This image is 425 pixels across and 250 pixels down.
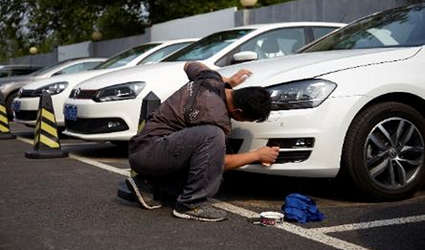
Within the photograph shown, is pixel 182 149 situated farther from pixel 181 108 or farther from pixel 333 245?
pixel 333 245

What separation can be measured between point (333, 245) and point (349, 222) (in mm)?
554

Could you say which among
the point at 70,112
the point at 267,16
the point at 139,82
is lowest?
the point at 70,112

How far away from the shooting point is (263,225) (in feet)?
13.3

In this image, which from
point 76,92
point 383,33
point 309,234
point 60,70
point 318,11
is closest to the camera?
point 309,234

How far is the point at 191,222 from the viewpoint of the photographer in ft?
13.7

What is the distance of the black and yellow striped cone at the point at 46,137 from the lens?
288 inches

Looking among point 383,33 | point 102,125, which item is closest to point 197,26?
point 102,125

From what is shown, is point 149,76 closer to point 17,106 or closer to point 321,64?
point 321,64

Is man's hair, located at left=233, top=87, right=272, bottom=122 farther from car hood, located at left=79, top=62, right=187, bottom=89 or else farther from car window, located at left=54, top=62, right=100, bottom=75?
car window, located at left=54, top=62, right=100, bottom=75

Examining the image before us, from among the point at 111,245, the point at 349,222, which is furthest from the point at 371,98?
the point at 111,245

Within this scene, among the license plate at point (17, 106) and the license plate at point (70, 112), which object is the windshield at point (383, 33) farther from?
the license plate at point (17, 106)

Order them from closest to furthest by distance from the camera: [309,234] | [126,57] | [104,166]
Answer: [309,234] < [104,166] < [126,57]

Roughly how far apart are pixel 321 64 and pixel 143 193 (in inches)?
62.6

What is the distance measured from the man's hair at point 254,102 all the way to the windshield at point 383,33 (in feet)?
4.60
